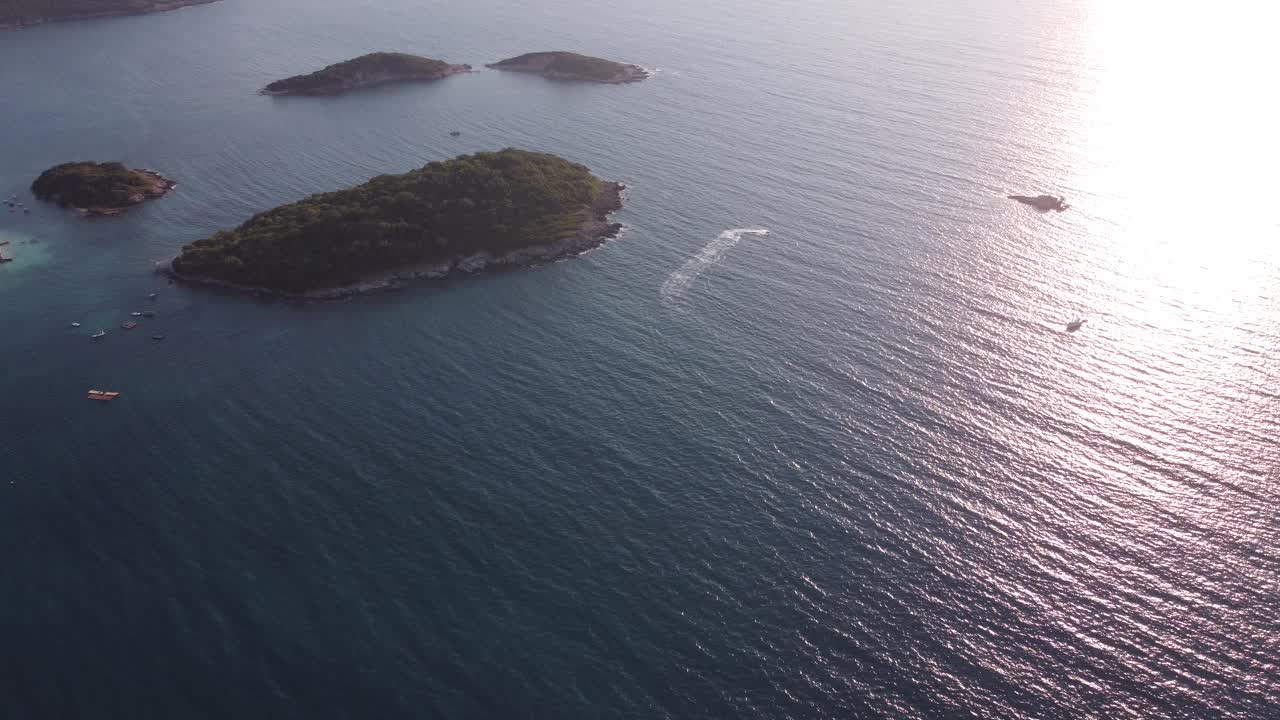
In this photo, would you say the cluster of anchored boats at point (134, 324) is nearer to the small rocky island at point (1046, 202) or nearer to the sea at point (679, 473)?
the sea at point (679, 473)

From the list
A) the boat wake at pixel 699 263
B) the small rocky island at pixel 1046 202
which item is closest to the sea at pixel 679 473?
the boat wake at pixel 699 263

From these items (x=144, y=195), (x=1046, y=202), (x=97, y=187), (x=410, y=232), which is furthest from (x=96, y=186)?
(x=1046, y=202)

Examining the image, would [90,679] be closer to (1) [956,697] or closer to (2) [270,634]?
(2) [270,634]

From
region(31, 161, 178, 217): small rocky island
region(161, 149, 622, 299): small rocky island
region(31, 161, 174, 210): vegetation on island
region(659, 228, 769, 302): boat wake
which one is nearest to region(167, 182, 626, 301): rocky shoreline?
region(161, 149, 622, 299): small rocky island

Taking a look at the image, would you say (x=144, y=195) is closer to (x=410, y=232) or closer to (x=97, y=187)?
(x=97, y=187)

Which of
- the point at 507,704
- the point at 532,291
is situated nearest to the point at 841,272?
the point at 532,291

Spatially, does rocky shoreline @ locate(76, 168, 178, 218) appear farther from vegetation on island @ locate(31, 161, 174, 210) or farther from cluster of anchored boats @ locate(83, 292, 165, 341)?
cluster of anchored boats @ locate(83, 292, 165, 341)

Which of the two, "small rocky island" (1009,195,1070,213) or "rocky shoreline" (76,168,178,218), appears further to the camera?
"rocky shoreline" (76,168,178,218)

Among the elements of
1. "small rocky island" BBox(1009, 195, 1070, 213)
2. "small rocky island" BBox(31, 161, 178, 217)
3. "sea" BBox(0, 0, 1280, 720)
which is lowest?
"sea" BBox(0, 0, 1280, 720)
